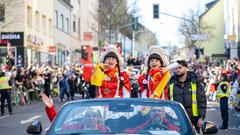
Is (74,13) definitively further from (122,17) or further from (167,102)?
(167,102)

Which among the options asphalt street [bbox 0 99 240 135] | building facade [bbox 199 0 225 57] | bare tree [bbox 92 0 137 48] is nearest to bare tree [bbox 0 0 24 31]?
asphalt street [bbox 0 99 240 135]

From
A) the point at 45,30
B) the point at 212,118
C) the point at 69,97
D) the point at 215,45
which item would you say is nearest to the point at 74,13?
the point at 45,30

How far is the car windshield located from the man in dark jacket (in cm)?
200

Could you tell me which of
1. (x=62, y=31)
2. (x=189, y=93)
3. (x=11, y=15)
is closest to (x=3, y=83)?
(x=189, y=93)

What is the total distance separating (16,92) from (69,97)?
4.30 metres

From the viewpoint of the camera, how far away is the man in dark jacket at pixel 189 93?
30.6ft

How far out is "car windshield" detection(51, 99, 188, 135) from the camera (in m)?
6.89

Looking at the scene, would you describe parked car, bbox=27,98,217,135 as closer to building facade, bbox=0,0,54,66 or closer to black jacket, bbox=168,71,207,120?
black jacket, bbox=168,71,207,120

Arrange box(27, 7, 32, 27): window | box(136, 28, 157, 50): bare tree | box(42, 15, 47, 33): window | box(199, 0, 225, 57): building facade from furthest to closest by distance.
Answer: box(136, 28, 157, 50): bare tree
box(199, 0, 225, 57): building facade
box(42, 15, 47, 33): window
box(27, 7, 32, 27): window

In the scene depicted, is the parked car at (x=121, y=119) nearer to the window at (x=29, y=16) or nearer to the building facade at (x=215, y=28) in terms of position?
the window at (x=29, y=16)

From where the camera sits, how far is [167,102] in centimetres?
748

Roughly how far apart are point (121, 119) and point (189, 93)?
2.54 metres

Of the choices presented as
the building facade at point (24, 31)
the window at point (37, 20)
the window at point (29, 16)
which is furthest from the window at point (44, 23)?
the window at point (29, 16)

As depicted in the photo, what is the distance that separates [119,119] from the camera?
7.04 m
